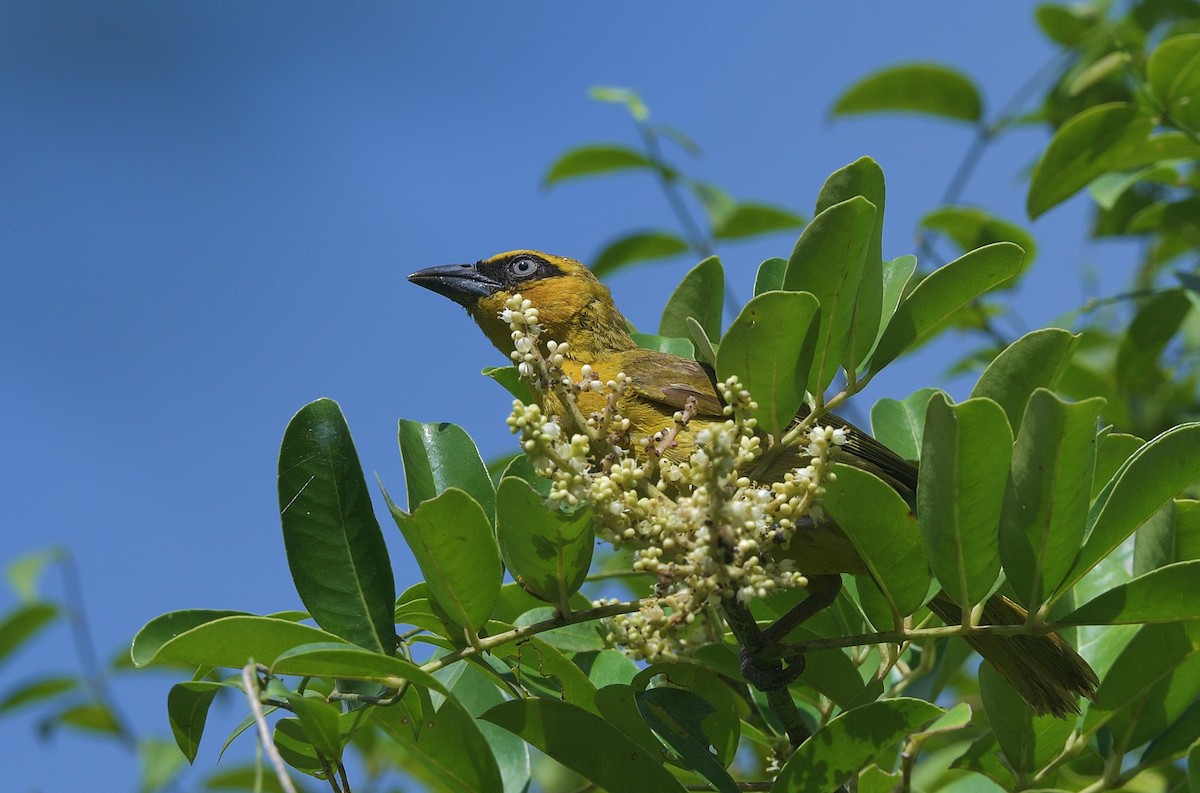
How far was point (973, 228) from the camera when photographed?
451 cm

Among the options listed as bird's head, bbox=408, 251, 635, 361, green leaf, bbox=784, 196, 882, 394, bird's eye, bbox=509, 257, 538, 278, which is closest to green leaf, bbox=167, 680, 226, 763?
green leaf, bbox=784, 196, 882, 394

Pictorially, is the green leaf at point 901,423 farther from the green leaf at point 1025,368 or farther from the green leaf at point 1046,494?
the green leaf at point 1046,494

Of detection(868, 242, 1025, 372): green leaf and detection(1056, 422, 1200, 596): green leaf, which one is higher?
detection(868, 242, 1025, 372): green leaf

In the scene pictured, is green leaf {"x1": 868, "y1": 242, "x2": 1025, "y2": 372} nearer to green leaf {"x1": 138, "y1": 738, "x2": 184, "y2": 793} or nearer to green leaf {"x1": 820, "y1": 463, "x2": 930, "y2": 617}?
green leaf {"x1": 820, "y1": 463, "x2": 930, "y2": 617}

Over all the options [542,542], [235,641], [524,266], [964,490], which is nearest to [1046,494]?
[964,490]

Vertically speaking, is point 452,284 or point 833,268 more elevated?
point 452,284

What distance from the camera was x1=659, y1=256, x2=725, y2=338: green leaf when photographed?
3.12 m

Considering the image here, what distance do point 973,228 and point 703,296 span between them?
178 cm

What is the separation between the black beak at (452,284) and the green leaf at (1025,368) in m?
2.15

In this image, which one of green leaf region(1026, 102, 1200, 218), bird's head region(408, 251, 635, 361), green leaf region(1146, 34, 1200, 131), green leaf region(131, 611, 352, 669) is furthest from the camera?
bird's head region(408, 251, 635, 361)

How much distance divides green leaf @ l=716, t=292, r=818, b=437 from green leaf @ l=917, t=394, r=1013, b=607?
0.29 metres

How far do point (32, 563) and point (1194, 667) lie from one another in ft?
14.1

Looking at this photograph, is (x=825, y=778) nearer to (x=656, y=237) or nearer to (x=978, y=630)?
(x=978, y=630)

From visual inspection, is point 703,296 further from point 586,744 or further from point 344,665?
point 344,665
